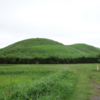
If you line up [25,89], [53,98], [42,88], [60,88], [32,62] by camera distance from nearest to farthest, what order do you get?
Answer: [53,98], [25,89], [42,88], [60,88], [32,62]

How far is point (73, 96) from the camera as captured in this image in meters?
6.88

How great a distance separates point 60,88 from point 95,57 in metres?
26.8

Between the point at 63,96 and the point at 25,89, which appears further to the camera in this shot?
the point at 63,96

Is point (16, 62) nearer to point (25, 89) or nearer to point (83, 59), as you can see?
point (83, 59)

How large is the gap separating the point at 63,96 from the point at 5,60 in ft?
84.9

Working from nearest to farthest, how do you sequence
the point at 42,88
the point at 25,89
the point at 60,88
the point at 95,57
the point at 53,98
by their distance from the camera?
the point at 53,98
the point at 25,89
the point at 42,88
the point at 60,88
the point at 95,57

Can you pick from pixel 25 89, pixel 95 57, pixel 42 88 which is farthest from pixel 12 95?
pixel 95 57

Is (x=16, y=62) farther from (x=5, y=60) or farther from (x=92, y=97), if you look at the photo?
(x=92, y=97)

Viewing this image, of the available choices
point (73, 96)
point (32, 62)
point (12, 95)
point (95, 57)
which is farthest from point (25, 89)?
point (95, 57)

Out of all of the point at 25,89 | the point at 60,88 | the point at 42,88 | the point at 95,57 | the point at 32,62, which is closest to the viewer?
the point at 25,89

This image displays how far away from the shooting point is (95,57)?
3188 centimetres

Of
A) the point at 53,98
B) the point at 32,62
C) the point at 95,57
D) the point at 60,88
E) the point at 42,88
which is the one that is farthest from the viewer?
the point at 95,57

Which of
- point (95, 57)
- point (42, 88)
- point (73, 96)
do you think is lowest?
point (73, 96)

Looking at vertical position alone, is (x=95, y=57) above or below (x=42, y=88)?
above
